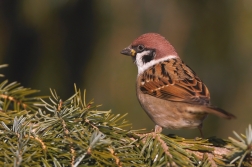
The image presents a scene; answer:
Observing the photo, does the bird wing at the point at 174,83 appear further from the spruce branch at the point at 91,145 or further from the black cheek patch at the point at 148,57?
the spruce branch at the point at 91,145

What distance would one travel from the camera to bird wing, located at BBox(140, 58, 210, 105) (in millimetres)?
2609

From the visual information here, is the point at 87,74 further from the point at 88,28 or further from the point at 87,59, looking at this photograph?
the point at 88,28

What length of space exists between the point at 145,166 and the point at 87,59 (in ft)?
5.68

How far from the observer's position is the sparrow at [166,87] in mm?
2572

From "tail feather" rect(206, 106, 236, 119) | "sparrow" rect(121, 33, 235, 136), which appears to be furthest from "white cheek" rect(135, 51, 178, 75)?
"tail feather" rect(206, 106, 236, 119)

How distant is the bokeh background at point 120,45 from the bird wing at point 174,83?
0.59 ft

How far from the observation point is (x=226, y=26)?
9.91 feet

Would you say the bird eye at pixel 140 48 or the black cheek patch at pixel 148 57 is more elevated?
→ the bird eye at pixel 140 48

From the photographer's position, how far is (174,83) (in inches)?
112

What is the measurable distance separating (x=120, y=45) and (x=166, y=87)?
54 cm

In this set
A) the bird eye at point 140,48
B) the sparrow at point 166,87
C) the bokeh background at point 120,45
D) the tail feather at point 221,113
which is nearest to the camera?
the tail feather at point 221,113

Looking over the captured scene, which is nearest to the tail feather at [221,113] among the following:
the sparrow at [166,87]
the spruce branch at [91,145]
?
the sparrow at [166,87]

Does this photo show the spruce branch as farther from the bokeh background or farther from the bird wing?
the bokeh background

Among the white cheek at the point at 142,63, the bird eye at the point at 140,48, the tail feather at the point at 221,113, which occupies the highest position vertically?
the bird eye at the point at 140,48
